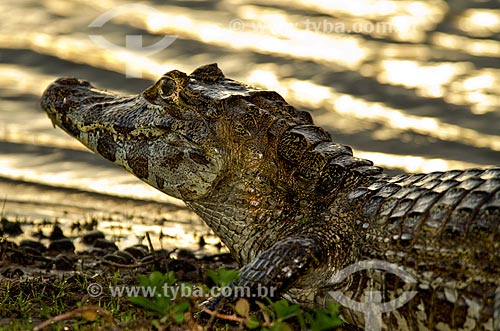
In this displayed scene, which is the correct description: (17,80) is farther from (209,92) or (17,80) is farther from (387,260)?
(387,260)

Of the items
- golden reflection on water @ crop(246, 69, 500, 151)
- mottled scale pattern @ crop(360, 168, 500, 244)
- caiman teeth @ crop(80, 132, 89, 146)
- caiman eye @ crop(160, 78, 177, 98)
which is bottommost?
golden reflection on water @ crop(246, 69, 500, 151)

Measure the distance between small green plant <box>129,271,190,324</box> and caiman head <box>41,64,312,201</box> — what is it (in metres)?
0.88

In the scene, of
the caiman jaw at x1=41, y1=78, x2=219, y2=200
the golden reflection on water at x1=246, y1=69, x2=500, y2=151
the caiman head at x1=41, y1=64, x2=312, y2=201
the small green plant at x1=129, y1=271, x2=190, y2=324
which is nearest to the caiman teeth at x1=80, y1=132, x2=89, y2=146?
the caiman jaw at x1=41, y1=78, x2=219, y2=200

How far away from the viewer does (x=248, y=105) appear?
15.9 feet

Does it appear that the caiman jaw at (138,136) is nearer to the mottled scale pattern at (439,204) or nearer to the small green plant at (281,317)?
the mottled scale pattern at (439,204)

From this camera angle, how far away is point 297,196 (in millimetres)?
4695

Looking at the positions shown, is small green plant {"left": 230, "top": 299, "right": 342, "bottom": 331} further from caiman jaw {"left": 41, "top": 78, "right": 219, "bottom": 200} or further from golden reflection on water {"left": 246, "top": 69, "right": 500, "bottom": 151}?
golden reflection on water {"left": 246, "top": 69, "right": 500, "bottom": 151}

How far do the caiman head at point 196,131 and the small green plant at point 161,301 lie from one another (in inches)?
34.5

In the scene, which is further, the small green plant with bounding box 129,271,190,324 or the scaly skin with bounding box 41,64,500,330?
the scaly skin with bounding box 41,64,500,330

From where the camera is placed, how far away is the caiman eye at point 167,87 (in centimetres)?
505

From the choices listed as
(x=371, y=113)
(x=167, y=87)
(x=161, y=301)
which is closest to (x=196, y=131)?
(x=167, y=87)

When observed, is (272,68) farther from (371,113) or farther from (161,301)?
(161,301)

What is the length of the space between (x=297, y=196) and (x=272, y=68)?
198 inches

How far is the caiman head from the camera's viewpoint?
4.82 meters
